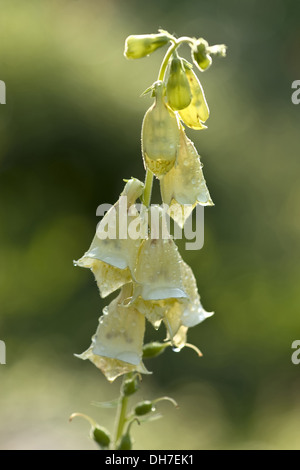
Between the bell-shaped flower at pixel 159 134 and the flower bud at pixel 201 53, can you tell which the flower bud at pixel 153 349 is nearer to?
the bell-shaped flower at pixel 159 134

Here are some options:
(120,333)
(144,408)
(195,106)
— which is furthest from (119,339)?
(195,106)

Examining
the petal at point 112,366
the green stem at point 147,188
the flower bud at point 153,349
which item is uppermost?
the green stem at point 147,188

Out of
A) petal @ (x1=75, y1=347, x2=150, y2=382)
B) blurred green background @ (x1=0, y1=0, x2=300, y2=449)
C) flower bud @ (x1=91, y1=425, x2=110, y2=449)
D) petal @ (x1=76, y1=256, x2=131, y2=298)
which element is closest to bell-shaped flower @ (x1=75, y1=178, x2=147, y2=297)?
petal @ (x1=76, y1=256, x2=131, y2=298)

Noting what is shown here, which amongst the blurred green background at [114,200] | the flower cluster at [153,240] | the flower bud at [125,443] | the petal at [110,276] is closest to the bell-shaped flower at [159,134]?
the flower cluster at [153,240]

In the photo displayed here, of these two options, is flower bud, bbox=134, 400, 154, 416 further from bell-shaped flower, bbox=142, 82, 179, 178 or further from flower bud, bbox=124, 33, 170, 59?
flower bud, bbox=124, 33, 170, 59

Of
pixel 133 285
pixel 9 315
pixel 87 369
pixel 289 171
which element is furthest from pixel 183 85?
pixel 289 171

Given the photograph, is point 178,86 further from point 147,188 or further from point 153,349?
point 153,349

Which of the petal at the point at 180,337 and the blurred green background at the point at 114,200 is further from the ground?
the blurred green background at the point at 114,200

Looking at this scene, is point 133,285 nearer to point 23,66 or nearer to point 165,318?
point 165,318
